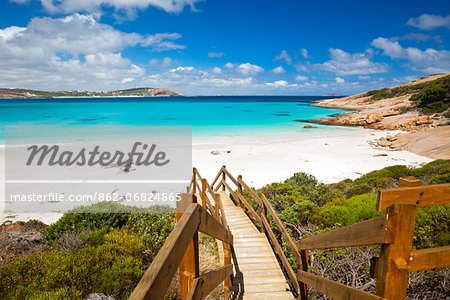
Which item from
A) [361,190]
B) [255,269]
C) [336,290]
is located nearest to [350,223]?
[255,269]

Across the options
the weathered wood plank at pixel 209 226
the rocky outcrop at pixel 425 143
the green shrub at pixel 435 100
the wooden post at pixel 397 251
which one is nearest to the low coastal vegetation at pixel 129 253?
the wooden post at pixel 397 251

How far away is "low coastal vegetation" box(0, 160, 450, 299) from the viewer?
3.58 metres

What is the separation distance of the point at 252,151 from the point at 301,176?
9.76 meters

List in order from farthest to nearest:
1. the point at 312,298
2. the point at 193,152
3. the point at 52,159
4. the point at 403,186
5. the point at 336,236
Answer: the point at 193,152
the point at 52,159
the point at 312,298
the point at 336,236
the point at 403,186

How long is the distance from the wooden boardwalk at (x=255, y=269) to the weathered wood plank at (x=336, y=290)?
1.13 m

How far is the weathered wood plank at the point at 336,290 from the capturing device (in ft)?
5.50

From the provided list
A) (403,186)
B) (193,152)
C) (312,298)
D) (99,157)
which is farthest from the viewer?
(193,152)

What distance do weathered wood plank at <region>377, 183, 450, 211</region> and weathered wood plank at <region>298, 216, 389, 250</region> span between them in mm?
116

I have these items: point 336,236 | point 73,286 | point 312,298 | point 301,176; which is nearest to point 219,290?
point 312,298

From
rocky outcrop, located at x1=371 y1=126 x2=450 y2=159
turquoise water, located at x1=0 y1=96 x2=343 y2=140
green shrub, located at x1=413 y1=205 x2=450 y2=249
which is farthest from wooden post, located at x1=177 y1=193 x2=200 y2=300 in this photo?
turquoise water, located at x1=0 y1=96 x2=343 y2=140

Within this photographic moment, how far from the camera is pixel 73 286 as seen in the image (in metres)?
3.65

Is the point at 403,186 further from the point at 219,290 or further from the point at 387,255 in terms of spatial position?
the point at 219,290

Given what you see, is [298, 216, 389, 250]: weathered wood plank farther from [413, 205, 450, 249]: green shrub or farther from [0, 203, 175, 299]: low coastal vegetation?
[0, 203, 175, 299]: low coastal vegetation

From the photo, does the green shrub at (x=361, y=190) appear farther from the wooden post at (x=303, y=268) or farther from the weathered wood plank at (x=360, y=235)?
the weathered wood plank at (x=360, y=235)
